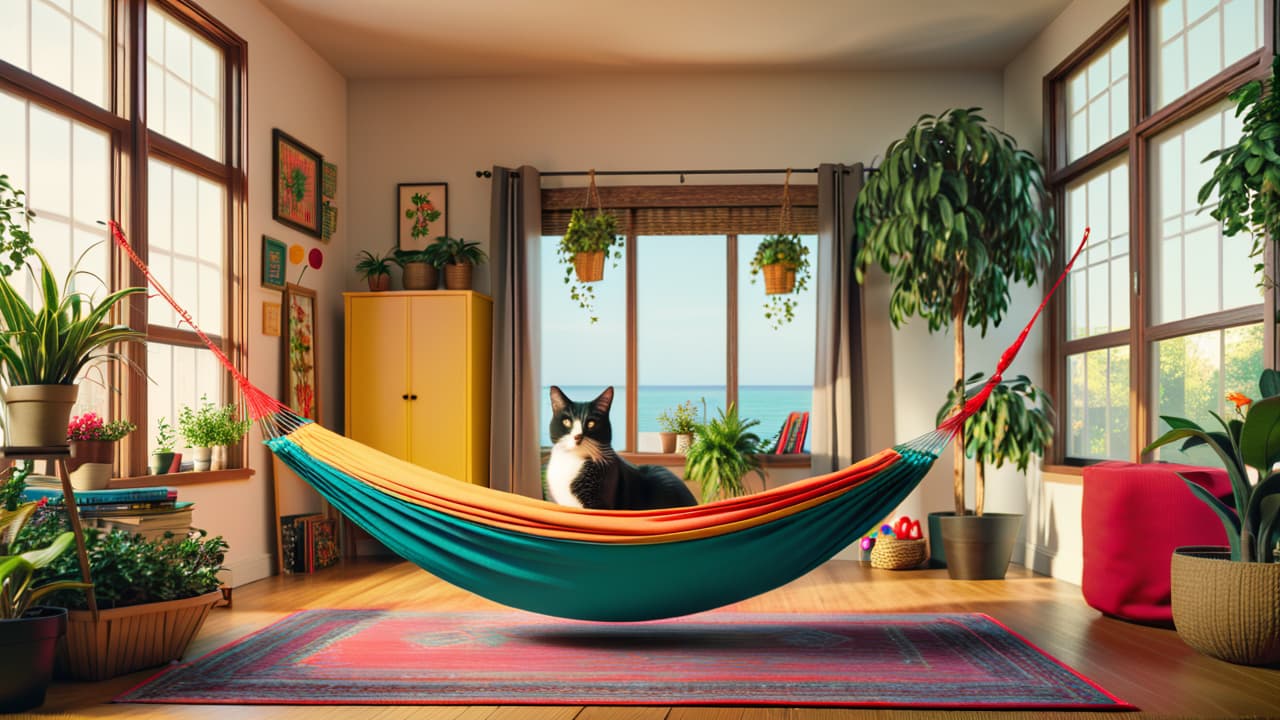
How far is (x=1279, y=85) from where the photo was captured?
8.63 ft

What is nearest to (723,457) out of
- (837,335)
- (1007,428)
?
(837,335)

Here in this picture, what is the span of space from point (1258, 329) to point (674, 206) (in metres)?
3.00

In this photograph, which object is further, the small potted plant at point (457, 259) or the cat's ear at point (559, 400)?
the small potted plant at point (457, 259)

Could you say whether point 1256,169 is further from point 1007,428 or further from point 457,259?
point 457,259

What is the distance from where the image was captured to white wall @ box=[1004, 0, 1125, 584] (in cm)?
441

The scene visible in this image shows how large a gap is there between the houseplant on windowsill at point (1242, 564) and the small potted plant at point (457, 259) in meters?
3.56

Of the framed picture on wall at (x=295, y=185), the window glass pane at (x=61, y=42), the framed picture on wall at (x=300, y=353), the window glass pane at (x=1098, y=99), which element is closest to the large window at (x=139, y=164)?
the window glass pane at (x=61, y=42)

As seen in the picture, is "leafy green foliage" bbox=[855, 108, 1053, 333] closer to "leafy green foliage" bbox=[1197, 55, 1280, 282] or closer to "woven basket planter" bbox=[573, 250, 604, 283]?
"woven basket planter" bbox=[573, 250, 604, 283]

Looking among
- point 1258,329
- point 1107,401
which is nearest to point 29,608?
point 1258,329

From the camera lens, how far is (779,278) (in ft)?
17.5

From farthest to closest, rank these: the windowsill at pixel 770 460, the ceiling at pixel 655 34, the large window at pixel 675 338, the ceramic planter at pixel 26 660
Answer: the large window at pixel 675 338, the windowsill at pixel 770 460, the ceiling at pixel 655 34, the ceramic planter at pixel 26 660

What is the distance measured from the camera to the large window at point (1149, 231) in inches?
139

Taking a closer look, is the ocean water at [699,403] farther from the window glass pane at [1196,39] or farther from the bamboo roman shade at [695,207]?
the window glass pane at [1196,39]

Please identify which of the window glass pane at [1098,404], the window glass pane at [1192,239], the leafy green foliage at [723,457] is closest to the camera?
the window glass pane at [1192,239]
